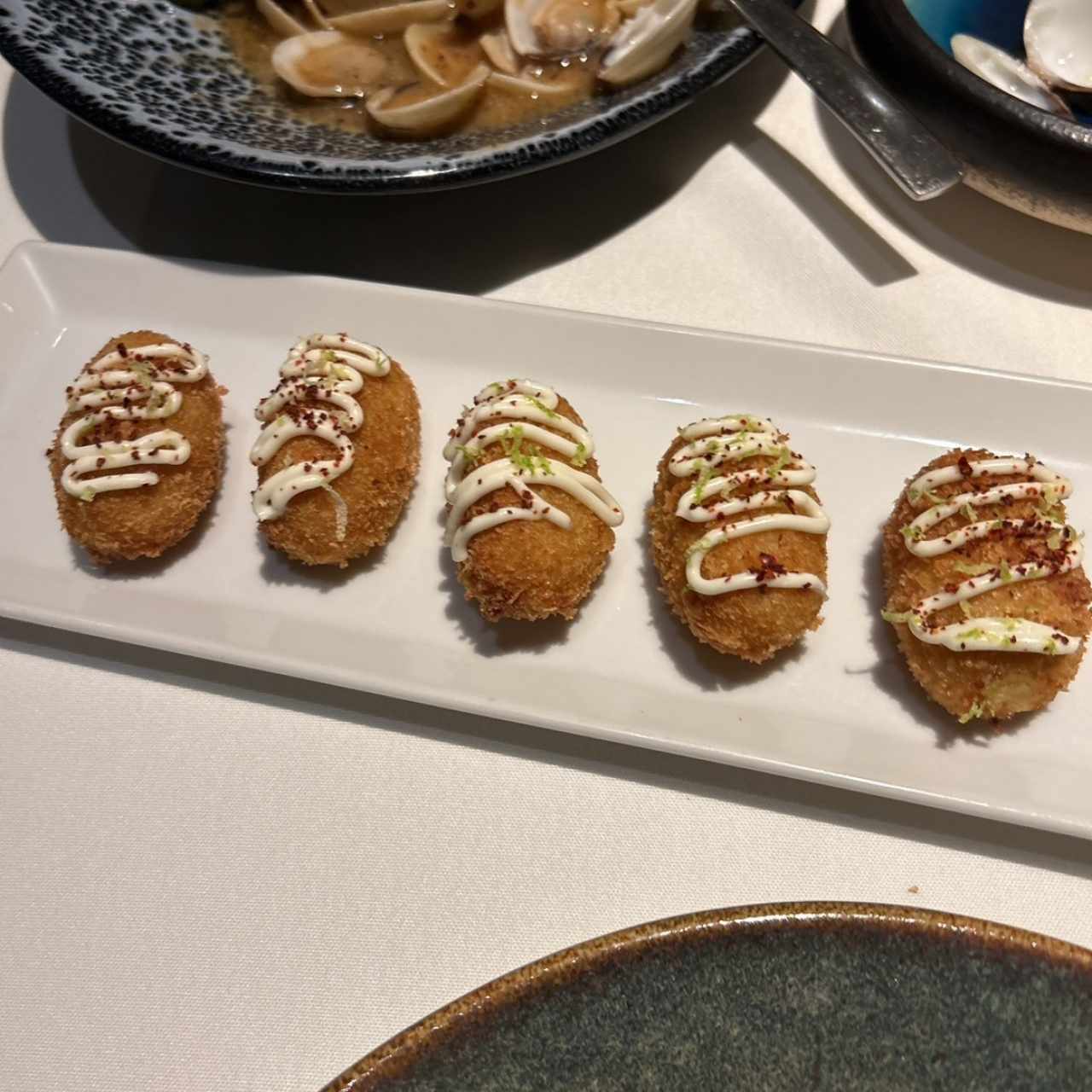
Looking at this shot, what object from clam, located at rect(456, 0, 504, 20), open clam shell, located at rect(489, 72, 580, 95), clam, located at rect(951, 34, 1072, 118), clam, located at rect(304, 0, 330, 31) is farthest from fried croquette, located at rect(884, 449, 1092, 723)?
clam, located at rect(304, 0, 330, 31)

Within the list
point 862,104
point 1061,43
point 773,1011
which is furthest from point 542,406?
point 1061,43

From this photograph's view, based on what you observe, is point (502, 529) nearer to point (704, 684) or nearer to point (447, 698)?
point (447, 698)

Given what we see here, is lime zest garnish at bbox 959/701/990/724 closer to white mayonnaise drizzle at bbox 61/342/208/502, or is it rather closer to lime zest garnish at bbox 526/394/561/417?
lime zest garnish at bbox 526/394/561/417

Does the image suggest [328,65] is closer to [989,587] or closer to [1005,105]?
[1005,105]

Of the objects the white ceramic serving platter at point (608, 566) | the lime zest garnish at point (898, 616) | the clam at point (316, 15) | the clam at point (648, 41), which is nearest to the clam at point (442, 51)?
the clam at point (316, 15)

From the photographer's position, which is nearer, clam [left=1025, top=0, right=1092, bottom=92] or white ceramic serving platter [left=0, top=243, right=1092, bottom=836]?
white ceramic serving platter [left=0, top=243, right=1092, bottom=836]

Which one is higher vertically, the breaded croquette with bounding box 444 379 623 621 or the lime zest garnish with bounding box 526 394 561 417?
the lime zest garnish with bounding box 526 394 561 417

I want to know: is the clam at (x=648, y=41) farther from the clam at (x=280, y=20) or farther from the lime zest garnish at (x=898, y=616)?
the lime zest garnish at (x=898, y=616)
